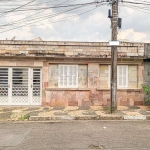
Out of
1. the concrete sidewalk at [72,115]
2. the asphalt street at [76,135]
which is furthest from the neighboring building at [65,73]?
the asphalt street at [76,135]

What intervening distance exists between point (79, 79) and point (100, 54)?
6.11 feet

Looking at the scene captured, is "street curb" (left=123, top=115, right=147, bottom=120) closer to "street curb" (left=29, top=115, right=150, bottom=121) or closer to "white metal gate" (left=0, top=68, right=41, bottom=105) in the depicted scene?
"street curb" (left=29, top=115, right=150, bottom=121)

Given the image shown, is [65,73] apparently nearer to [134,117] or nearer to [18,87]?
[18,87]

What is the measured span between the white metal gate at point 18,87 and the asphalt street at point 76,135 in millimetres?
3675

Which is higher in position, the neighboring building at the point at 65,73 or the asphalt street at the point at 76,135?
the neighboring building at the point at 65,73

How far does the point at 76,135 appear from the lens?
729 centimetres

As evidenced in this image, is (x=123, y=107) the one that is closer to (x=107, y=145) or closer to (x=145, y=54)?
(x=145, y=54)

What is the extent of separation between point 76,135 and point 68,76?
597 cm

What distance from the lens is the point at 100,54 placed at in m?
12.8

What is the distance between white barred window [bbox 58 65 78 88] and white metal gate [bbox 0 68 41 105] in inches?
52.0

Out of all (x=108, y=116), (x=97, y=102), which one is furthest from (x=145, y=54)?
(x=108, y=116)

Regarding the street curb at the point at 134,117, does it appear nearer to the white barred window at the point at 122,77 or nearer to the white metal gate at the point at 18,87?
the white barred window at the point at 122,77

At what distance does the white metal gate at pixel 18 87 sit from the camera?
12828 millimetres

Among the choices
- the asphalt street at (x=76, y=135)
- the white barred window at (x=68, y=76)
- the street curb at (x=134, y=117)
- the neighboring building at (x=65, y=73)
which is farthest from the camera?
the white barred window at (x=68, y=76)
